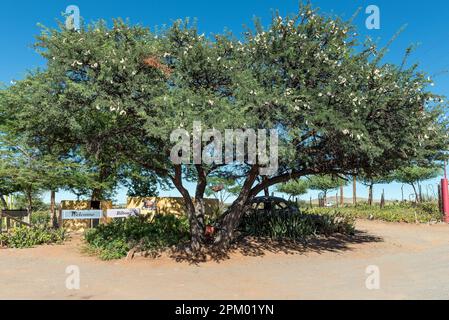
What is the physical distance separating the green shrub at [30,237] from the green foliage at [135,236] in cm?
186

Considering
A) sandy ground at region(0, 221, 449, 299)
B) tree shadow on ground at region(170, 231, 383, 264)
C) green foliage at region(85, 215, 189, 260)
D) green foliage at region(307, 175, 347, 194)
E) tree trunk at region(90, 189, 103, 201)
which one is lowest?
sandy ground at region(0, 221, 449, 299)

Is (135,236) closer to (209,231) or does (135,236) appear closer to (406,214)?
(209,231)

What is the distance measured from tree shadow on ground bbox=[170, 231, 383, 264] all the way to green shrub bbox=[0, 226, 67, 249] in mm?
6639

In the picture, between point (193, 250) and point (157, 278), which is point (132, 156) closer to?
point (193, 250)

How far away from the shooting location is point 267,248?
1438cm

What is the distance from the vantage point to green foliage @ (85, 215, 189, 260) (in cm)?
1349

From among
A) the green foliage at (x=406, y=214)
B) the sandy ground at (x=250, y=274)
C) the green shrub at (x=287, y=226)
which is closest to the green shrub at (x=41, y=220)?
the sandy ground at (x=250, y=274)

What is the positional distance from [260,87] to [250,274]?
5010mm

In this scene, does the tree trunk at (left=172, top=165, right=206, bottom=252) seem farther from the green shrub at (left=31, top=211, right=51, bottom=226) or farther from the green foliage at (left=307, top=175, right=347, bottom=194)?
the green foliage at (left=307, top=175, right=347, bottom=194)

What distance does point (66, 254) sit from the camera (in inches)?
563

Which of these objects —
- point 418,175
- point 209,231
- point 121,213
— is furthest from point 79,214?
point 418,175

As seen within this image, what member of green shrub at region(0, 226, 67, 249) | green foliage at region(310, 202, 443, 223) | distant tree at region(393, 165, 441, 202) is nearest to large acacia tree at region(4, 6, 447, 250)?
green shrub at region(0, 226, 67, 249)
